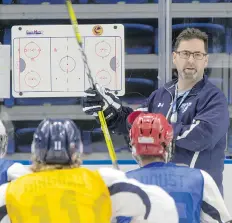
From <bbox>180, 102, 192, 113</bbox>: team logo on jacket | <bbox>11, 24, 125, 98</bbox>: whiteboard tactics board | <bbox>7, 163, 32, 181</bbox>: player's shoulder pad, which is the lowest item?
<bbox>7, 163, 32, 181</bbox>: player's shoulder pad

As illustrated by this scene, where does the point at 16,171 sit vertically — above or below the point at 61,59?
below

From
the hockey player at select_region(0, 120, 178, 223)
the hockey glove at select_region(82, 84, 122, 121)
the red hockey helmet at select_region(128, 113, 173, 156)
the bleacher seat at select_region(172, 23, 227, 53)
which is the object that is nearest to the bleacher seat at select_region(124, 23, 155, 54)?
the bleacher seat at select_region(172, 23, 227, 53)

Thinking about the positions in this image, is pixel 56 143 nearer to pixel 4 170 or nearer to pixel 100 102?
pixel 4 170

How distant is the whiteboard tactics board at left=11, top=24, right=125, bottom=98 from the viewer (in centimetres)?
394

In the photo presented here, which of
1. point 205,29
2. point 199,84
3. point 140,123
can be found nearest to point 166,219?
point 140,123

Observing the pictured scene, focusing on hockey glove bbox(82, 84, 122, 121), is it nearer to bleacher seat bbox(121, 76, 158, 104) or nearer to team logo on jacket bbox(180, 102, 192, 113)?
team logo on jacket bbox(180, 102, 192, 113)

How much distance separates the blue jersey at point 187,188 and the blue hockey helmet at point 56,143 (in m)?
0.28

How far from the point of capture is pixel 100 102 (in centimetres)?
324

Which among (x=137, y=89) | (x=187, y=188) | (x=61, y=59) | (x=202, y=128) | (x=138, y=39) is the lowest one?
(x=187, y=188)

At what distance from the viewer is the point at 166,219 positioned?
A: 210 centimetres

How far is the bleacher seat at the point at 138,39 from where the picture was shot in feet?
13.0

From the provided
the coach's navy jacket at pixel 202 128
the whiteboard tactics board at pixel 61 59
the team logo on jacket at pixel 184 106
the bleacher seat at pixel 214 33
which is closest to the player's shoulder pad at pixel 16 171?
the coach's navy jacket at pixel 202 128

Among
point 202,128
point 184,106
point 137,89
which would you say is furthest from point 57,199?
point 137,89

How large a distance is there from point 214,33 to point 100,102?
3.33 ft
